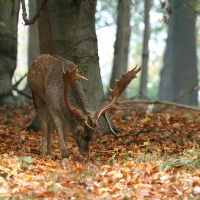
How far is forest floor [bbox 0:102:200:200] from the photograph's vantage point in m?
4.60

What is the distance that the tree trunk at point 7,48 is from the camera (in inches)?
482

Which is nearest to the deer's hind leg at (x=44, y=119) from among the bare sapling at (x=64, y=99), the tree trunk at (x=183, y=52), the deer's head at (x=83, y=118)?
the bare sapling at (x=64, y=99)

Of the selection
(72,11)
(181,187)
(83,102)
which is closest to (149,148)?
(83,102)

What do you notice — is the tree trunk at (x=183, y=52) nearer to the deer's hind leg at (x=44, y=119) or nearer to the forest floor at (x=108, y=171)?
the forest floor at (x=108, y=171)

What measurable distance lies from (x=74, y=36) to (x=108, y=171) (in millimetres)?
4195

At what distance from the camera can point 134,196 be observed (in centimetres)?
457

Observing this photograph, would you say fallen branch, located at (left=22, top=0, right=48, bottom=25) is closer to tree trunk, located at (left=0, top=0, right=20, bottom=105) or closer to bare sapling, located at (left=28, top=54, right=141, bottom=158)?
bare sapling, located at (left=28, top=54, right=141, bottom=158)

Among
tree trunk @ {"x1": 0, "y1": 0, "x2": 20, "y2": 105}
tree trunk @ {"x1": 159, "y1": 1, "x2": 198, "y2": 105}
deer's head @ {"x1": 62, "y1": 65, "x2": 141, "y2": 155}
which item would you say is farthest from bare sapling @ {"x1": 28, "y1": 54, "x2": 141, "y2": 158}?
tree trunk @ {"x1": 159, "y1": 1, "x2": 198, "y2": 105}

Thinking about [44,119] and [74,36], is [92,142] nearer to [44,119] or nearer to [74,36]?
[44,119]

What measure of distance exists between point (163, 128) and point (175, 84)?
20.6 m

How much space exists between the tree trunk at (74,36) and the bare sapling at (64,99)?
1.11m

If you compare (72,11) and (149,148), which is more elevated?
(72,11)

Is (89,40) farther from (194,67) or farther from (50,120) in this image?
(194,67)

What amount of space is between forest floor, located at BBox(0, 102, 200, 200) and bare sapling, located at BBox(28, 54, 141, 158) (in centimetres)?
49
